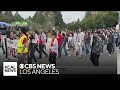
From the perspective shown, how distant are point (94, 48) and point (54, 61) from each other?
1035 millimetres

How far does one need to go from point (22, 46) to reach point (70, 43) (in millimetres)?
1181

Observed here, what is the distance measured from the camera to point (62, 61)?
15.9 meters

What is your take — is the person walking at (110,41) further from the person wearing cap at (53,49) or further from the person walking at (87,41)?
the person wearing cap at (53,49)

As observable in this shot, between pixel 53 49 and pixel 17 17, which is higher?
pixel 17 17

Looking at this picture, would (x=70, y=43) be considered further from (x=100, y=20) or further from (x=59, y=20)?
(x=100, y=20)

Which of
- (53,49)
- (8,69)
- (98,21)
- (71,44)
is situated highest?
(98,21)

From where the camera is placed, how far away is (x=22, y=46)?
15891 mm

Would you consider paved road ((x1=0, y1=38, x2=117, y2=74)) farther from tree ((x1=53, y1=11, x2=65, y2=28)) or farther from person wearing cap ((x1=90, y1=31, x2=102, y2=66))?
tree ((x1=53, y1=11, x2=65, y2=28))

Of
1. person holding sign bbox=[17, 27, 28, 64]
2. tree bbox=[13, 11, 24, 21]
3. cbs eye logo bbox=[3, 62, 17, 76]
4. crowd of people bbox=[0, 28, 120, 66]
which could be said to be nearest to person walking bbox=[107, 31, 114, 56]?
crowd of people bbox=[0, 28, 120, 66]

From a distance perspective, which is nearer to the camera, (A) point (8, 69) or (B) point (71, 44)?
(A) point (8, 69)

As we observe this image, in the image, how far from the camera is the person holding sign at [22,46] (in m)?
15.9

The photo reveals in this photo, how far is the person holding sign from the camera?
52.1 feet

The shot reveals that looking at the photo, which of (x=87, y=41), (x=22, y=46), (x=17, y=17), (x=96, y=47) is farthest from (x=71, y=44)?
(x=17, y=17)
